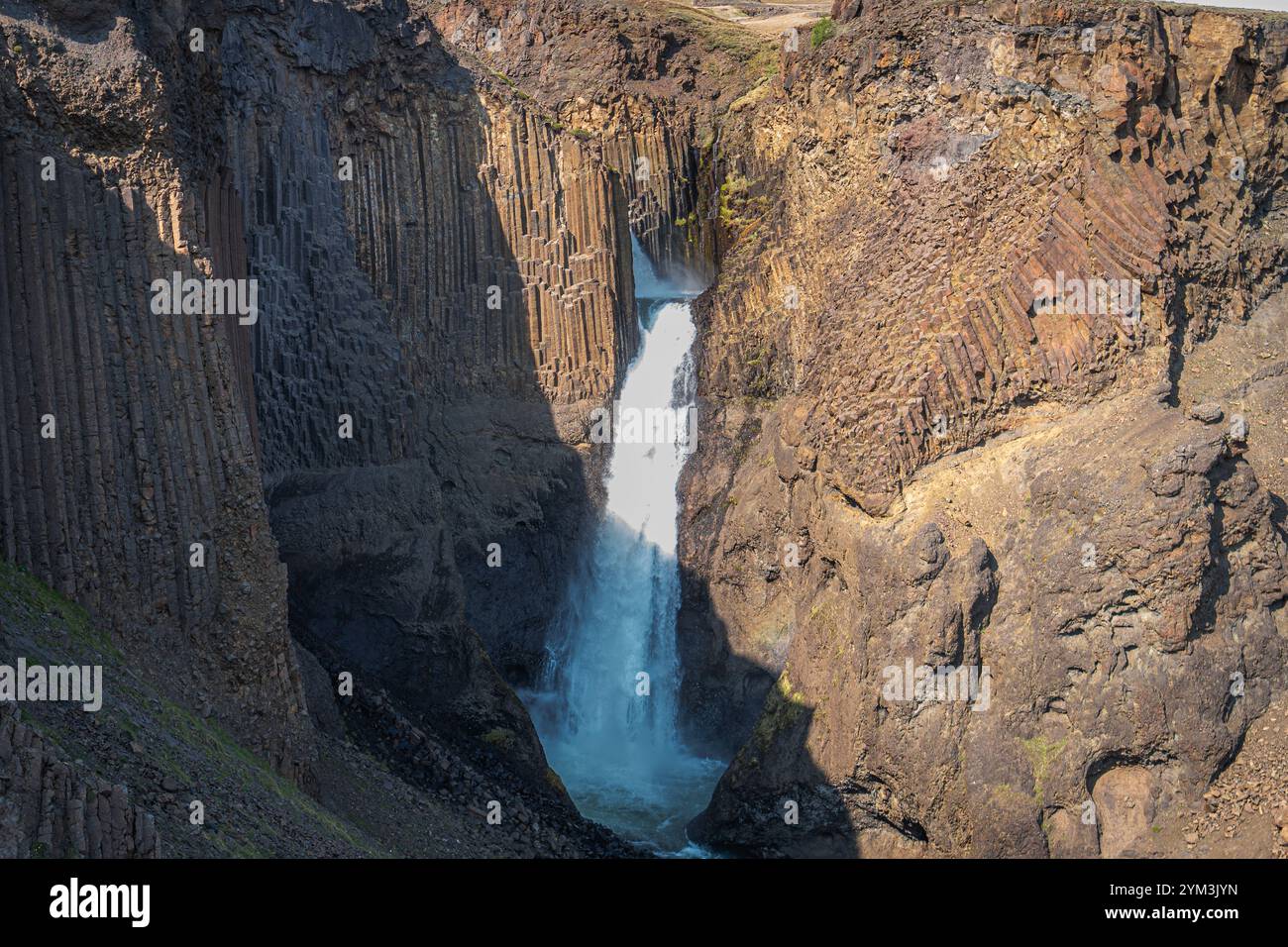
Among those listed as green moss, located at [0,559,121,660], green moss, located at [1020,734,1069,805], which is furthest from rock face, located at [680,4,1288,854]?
green moss, located at [0,559,121,660]

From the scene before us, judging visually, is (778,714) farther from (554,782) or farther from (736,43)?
(736,43)

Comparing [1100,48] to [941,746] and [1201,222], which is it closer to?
[1201,222]

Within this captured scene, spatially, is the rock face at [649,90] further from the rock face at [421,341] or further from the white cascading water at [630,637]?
the white cascading water at [630,637]

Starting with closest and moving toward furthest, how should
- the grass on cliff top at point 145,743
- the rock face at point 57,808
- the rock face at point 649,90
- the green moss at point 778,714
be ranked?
the rock face at point 57,808
the grass on cliff top at point 145,743
the green moss at point 778,714
the rock face at point 649,90

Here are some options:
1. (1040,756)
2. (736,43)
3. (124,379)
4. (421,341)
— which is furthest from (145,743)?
(736,43)

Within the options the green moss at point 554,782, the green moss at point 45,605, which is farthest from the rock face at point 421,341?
the green moss at point 45,605

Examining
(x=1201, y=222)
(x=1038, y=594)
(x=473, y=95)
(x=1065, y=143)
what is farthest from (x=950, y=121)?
(x=473, y=95)

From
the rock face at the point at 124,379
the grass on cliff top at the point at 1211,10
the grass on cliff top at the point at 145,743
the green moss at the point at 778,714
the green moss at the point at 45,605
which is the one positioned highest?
the grass on cliff top at the point at 1211,10

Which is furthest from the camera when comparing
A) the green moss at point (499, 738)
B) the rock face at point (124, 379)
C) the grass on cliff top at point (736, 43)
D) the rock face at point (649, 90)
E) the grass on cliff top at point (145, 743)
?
the grass on cliff top at point (736, 43)
